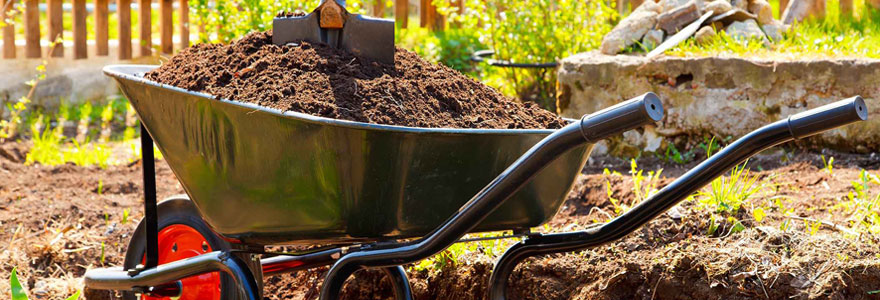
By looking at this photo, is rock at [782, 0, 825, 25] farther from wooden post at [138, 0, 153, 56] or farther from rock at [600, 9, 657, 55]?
wooden post at [138, 0, 153, 56]

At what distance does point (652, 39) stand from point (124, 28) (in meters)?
3.63

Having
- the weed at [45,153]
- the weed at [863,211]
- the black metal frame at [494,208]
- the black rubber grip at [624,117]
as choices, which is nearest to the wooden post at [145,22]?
the weed at [45,153]

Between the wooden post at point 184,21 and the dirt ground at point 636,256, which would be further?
the wooden post at point 184,21

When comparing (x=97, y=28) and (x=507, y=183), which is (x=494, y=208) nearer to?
(x=507, y=183)

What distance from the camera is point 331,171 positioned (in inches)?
63.5

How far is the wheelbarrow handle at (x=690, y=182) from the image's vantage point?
1317 mm

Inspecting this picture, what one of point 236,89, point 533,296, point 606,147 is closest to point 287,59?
point 236,89

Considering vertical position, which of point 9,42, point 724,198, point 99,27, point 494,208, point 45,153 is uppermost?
point 99,27

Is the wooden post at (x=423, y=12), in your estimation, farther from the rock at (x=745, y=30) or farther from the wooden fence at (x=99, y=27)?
the rock at (x=745, y=30)

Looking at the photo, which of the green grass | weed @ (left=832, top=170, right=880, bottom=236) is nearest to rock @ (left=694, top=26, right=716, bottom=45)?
the green grass

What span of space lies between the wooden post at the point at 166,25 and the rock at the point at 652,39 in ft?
10.9

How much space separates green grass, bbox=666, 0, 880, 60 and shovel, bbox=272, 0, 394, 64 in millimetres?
2432

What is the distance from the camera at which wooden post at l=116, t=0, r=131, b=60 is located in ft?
19.1

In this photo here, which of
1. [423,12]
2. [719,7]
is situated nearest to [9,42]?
[423,12]
